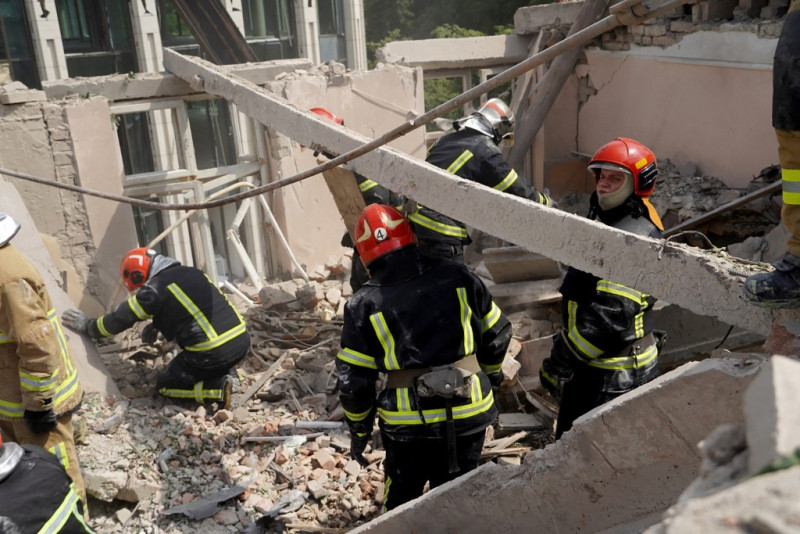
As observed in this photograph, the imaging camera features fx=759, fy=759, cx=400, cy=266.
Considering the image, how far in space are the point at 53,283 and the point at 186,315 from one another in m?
1.26

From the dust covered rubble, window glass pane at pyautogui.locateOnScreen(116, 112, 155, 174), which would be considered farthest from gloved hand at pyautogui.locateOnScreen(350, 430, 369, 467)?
window glass pane at pyautogui.locateOnScreen(116, 112, 155, 174)

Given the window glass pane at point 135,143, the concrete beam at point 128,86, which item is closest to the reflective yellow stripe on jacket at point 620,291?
the concrete beam at point 128,86

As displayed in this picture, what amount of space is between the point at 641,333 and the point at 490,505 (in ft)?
4.84

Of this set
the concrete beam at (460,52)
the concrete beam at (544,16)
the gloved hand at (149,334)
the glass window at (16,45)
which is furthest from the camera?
the glass window at (16,45)

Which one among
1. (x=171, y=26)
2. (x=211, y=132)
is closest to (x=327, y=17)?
(x=171, y=26)

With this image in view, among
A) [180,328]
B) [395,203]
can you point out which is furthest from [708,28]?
[180,328]

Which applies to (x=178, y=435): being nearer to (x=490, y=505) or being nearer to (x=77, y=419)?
(x=77, y=419)

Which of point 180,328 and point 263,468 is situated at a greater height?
point 180,328

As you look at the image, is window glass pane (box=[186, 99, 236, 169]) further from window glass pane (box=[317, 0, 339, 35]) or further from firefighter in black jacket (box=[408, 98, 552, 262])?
firefighter in black jacket (box=[408, 98, 552, 262])

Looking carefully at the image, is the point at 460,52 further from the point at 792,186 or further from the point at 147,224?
the point at 792,186

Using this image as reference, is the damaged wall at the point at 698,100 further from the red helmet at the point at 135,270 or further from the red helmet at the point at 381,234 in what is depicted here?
the red helmet at the point at 135,270

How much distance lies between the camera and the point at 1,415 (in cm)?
512

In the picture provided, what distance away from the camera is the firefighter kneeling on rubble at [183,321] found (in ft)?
20.5

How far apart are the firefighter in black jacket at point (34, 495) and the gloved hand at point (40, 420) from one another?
125 centimetres
